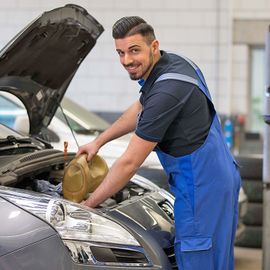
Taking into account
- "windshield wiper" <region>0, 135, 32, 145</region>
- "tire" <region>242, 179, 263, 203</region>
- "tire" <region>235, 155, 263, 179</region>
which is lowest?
"tire" <region>242, 179, 263, 203</region>

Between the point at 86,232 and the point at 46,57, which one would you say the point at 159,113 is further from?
the point at 46,57

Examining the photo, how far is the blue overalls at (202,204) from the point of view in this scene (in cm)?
312

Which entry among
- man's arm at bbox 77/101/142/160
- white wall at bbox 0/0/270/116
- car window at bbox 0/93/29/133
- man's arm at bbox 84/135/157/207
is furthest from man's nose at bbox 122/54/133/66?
white wall at bbox 0/0/270/116

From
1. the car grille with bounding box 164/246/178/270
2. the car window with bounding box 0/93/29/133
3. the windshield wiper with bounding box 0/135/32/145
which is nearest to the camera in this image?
the car grille with bounding box 164/246/178/270

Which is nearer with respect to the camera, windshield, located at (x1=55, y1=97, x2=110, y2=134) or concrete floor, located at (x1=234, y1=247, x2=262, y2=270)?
concrete floor, located at (x1=234, y1=247, x2=262, y2=270)

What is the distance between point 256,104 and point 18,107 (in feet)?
21.2

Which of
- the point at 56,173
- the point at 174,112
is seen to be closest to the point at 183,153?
the point at 174,112

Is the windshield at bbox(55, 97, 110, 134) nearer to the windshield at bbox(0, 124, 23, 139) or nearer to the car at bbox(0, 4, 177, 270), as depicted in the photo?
the car at bbox(0, 4, 177, 270)

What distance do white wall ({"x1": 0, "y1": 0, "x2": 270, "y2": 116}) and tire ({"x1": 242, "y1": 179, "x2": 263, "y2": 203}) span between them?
191 inches

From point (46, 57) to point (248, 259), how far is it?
285 cm

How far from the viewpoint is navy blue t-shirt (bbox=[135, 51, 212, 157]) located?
307 cm

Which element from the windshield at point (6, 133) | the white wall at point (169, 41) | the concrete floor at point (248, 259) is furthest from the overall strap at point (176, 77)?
the white wall at point (169, 41)

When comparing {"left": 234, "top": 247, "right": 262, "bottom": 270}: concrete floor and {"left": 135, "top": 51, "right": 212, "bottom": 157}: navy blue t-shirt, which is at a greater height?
{"left": 135, "top": 51, "right": 212, "bottom": 157}: navy blue t-shirt

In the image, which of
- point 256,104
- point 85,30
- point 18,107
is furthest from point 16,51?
point 256,104
